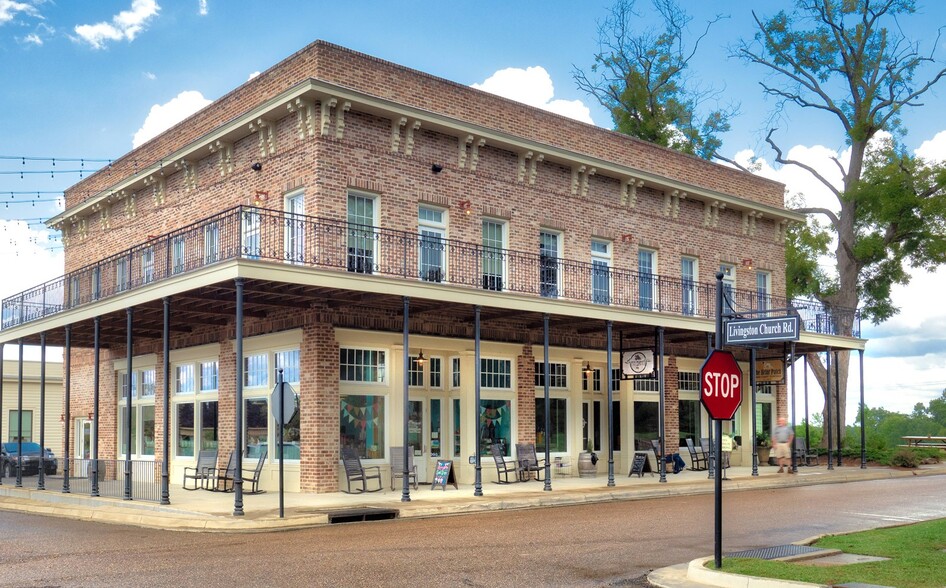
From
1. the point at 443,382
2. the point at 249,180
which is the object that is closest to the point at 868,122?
the point at 443,382

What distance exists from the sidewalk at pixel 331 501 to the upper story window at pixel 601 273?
4.71m

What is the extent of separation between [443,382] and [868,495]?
977 cm

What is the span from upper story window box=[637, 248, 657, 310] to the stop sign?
55.2 feet

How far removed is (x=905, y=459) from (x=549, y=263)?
15141 millimetres

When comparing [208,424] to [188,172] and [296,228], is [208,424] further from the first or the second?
[188,172]

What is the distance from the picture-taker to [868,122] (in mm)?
38688

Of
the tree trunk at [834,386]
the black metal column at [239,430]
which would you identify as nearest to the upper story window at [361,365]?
the black metal column at [239,430]

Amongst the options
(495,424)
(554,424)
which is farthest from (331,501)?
(554,424)

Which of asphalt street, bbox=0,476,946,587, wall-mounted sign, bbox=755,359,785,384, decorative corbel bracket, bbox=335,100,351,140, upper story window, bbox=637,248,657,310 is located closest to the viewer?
asphalt street, bbox=0,476,946,587

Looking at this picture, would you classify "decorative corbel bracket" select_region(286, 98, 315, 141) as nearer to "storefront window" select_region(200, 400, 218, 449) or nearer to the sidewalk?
"storefront window" select_region(200, 400, 218, 449)

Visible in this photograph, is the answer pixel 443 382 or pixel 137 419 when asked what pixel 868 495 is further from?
pixel 137 419

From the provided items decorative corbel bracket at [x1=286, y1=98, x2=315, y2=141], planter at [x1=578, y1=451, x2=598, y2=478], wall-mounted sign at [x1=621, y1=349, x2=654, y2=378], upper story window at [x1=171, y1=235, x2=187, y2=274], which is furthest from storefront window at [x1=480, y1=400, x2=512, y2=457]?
upper story window at [x1=171, y1=235, x2=187, y2=274]

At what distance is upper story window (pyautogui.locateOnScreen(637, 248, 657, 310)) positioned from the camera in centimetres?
2714

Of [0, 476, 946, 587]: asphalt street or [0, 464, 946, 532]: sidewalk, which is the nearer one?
[0, 476, 946, 587]: asphalt street
